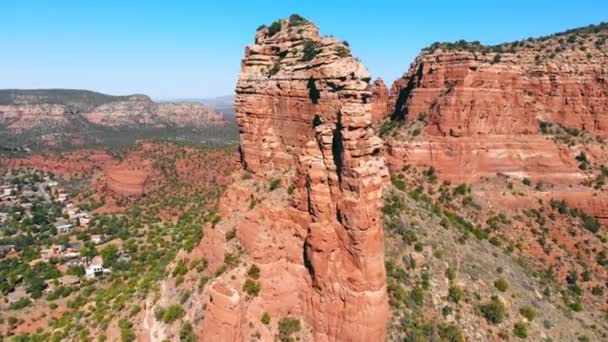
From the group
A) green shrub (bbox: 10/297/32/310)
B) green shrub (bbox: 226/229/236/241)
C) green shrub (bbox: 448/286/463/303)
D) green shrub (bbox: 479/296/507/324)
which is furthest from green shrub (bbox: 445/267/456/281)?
green shrub (bbox: 10/297/32/310)

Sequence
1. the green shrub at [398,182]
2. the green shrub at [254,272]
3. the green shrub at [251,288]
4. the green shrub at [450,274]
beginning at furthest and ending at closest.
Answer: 1. the green shrub at [398,182]
2. the green shrub at [450,274]
3. the green shrub at [254,272]
4. the green shrub at [251,288]

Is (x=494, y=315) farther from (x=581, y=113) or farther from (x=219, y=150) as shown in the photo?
(x=219, y=150)

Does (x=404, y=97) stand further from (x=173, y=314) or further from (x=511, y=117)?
(x=173, y=314)

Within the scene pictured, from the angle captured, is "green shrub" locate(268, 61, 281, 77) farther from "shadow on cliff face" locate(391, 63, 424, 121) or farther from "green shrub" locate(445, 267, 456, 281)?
"shadow on cliff face" locate(391, 63, 424, 121)

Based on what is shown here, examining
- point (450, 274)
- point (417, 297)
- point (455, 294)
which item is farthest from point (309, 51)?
point (455, 294)

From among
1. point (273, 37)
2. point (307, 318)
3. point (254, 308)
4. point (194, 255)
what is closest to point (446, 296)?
point (307, 318)

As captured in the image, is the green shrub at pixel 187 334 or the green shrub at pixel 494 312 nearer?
the green shrub at pixel 187 334

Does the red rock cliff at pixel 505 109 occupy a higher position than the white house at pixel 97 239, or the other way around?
the red rock cliff at pixel 505 109

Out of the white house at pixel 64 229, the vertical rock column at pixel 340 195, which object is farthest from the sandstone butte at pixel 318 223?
the white house at pixel 64 229

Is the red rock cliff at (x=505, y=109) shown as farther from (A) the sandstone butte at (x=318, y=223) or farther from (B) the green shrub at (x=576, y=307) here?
(A) the sandstone butte at (x=318, y=223)
